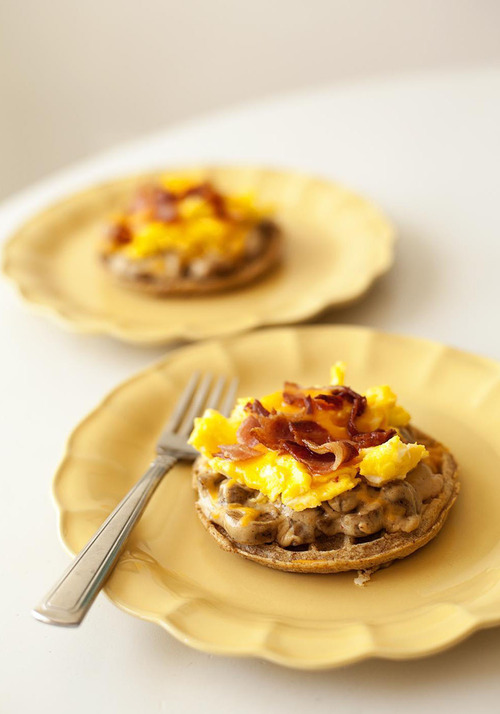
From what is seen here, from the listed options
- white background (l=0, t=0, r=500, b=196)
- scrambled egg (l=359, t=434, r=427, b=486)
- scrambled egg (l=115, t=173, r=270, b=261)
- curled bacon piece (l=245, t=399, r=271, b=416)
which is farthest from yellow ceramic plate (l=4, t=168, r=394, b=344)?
white background (l=0, t=0, r=500, b=196)

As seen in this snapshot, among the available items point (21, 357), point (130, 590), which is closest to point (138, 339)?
point (21, 357)

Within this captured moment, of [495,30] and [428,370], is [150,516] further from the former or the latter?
[495,30]

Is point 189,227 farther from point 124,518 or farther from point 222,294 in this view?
point 124,518

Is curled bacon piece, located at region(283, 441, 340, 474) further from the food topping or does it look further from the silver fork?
the food topping

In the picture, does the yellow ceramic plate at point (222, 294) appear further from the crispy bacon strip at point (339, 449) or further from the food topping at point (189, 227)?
the crispy bacon strip at point (339, 449)

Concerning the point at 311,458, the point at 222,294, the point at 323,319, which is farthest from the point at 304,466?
the point at 222,294

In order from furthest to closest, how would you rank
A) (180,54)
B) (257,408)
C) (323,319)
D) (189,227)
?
(180,54) → (189,227) → (323,319) → (257,408)
